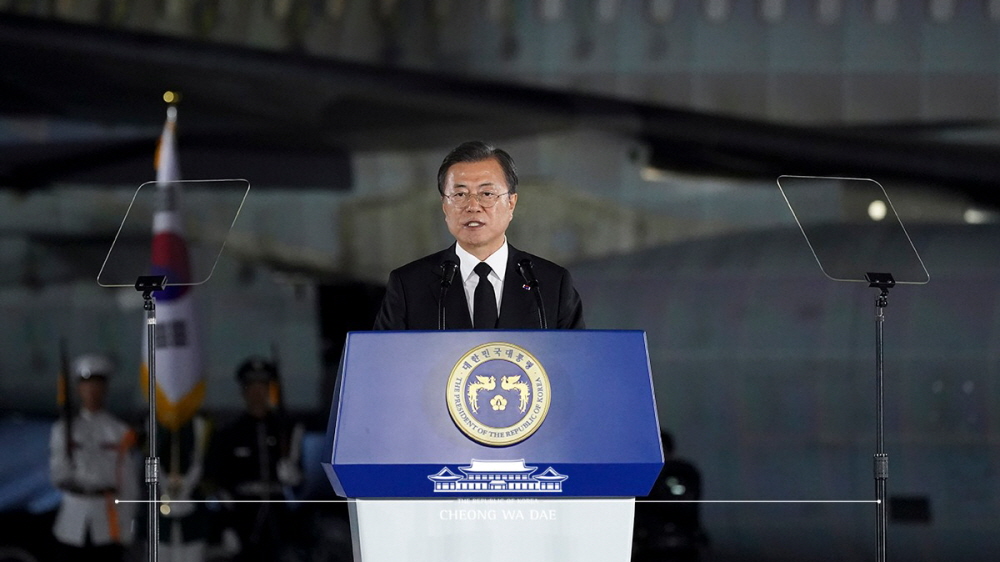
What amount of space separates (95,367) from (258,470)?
3.31 ft

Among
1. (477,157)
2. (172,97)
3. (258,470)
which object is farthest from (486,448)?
(172,97)

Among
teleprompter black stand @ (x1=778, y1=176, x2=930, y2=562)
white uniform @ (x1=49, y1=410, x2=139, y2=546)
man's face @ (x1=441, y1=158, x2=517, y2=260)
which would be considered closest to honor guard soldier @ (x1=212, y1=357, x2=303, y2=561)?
white uniform @ (x1=49, y1=410, x2=139, y2=546)

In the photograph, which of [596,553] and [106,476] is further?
[106,476]

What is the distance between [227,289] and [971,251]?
369 centimetres

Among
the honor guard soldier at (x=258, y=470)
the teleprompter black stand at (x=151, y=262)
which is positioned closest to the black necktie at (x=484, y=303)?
the teleprompter black stand at (x=151, y=262)

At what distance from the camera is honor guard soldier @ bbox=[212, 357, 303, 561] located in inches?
251

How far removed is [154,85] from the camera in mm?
6582

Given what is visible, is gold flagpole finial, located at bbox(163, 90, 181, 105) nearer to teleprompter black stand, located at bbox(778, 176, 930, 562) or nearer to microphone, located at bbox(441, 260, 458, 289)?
teleprompter black stand, located at bbox(778, 176, 930, 562)

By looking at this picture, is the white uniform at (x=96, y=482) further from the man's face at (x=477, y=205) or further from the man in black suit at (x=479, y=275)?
the man's face at (x=477, y=205)

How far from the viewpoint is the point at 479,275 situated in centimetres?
262

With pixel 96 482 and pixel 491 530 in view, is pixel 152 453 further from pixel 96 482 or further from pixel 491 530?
pixel 96 482

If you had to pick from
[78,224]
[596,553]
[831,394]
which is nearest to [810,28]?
[831,394]

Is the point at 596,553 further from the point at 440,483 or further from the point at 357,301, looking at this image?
the point at 357,301

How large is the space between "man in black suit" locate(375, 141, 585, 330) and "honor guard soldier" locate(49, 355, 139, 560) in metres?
4.16
